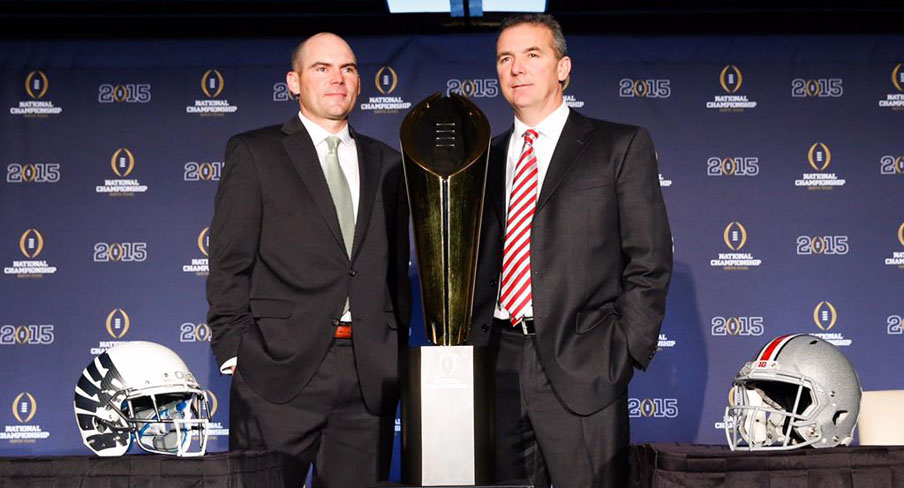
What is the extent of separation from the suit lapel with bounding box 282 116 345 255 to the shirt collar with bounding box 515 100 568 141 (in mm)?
647

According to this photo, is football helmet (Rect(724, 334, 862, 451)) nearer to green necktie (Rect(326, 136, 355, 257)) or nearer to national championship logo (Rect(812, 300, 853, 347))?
green necktie (Rect(326, 136, 355, 257))

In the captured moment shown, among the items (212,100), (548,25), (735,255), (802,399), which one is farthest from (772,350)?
(212,100)

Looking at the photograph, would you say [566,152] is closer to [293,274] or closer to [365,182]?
[365,182]

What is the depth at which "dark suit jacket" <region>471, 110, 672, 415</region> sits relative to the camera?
9.36 feet

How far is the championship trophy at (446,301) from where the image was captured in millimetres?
2199

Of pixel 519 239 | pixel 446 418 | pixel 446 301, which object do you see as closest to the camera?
pixel 446 418

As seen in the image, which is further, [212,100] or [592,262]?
[212,100]

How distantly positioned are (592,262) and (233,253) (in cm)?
112

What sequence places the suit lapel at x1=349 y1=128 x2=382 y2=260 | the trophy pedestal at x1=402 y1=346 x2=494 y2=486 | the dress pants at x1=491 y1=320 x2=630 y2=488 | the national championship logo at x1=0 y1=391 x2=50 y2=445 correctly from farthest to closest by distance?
the national championship logo at x1=0 y1=391 x2=50 y2=445
the suit lapel at x1=349 y1=128 x2=382 y2=260
the dress pants at x1=491 y1=320 x2=630 y2=488
the trophy pedestal at x1=402 y1=346 x2=494 y2=486

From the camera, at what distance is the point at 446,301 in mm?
2307

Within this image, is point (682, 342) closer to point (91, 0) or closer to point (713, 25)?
point (713, 25)

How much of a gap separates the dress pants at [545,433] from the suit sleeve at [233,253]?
0.84 m

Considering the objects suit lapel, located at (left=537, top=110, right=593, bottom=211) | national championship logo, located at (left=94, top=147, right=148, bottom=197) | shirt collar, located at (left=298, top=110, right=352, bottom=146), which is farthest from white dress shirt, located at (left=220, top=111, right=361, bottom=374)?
national championship logo, located at (left=94, top=147, right=148, bottom=197)

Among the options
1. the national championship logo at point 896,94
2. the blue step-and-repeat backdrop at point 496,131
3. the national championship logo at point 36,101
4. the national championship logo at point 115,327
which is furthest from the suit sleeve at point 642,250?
the national championship logo at point 36,101
